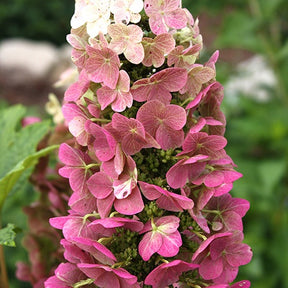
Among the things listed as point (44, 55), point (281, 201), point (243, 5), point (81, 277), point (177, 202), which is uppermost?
point (177, 202)

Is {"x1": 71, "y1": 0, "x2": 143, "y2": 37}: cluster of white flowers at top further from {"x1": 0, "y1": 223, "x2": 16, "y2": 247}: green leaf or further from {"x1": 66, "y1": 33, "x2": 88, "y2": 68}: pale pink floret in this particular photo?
{"x1": 0, "y1": 223, "x2": 16, "y2": 247}: green leaf

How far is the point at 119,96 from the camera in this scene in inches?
30.0

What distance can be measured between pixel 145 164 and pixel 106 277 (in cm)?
17

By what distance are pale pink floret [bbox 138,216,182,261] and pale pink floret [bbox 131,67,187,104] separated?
0.17 meters

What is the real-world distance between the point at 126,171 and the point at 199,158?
0.34 feet

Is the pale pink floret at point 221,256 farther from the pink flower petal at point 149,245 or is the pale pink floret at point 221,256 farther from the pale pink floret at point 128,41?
the pale pink floret at point 128,41

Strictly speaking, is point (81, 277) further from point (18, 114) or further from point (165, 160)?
point (18, 114)

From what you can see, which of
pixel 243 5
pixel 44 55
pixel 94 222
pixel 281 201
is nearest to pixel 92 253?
pixel 94 222

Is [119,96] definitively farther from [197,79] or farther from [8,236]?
[8,236]

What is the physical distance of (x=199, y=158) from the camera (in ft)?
2.39

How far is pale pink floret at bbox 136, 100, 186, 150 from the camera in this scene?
0.75 m

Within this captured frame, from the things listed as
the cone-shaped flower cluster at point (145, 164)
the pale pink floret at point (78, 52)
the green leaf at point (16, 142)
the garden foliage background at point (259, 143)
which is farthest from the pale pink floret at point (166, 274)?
the garden foliage background at point (259, 143)

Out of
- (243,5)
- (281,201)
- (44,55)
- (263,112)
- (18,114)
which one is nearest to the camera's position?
(18,114)

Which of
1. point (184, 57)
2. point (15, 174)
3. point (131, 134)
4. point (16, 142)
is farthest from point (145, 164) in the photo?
point (16, 142)
